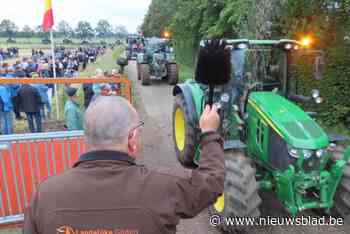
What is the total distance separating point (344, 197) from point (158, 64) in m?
12.1

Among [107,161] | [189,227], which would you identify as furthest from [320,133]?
[107,161]

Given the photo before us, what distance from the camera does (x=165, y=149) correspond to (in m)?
7.27

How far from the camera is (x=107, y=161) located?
5.01ft

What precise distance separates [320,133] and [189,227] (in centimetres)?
194

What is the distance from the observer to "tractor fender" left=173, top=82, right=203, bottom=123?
5348mm

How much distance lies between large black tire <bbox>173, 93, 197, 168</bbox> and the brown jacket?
3.67 m

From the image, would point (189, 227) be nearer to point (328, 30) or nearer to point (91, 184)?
point (91, 184)

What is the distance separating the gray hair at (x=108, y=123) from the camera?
156 centimetres

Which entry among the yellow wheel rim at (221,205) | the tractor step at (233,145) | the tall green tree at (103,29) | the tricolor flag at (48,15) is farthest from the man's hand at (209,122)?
the tall green tree at (103,29)

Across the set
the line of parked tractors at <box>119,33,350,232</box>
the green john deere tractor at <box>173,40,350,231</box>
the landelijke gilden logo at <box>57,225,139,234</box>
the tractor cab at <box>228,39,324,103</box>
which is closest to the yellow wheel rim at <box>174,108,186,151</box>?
the line of parked tractors at <box>119,33,350,232</box>

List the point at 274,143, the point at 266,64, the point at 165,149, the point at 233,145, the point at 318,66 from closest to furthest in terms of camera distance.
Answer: the point at 274,143 → the point at 233,145 → the point at 318,66 → the point at 266,64 → the point at 165,149

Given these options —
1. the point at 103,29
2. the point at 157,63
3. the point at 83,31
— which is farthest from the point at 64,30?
the point at 157,63

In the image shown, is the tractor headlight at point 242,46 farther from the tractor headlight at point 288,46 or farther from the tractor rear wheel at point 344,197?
the tractor rear wheel at point 344,197

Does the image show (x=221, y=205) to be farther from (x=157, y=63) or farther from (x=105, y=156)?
(x=157, y=63)
